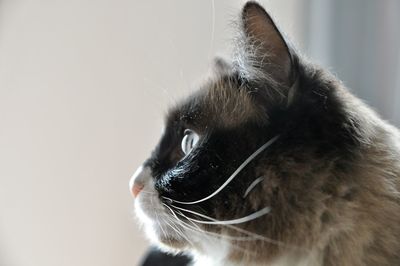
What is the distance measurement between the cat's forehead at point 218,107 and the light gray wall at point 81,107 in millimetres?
469

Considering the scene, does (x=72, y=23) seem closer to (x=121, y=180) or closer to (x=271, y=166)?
(x=121, y=180)

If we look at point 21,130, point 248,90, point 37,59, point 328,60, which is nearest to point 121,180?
point 21,130

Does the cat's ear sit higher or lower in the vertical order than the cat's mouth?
higher

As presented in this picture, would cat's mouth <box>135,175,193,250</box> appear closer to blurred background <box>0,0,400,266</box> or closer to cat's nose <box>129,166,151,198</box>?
cat's nose <box>129,166,151,198</box>

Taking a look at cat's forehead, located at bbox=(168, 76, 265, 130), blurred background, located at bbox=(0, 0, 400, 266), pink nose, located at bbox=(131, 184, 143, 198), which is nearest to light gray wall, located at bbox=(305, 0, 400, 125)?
blurred background, located at bbox=(0, 0, 400, 266)

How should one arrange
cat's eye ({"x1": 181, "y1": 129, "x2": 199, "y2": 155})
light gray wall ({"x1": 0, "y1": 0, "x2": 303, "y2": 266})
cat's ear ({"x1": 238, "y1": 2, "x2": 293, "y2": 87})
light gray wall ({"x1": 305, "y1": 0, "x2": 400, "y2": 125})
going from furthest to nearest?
light gray wall ({"x1": 305, "y1": 0, "x2": 400, "y2": 125}) → light gray wall ({"x1": 0, "y1": 0, "x2": 303, "y2": 266}) → cat's eye ({"x1": 181, "y1": 129, "x2": 199, "y2": 155}) → cat's ear ({"x1": 238, "y1": 2, "x2": 293, "y2": 87})

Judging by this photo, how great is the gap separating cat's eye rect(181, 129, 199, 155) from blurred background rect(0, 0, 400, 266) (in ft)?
1.70

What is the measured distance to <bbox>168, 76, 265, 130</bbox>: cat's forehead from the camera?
0.86 metres

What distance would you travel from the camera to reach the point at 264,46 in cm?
81

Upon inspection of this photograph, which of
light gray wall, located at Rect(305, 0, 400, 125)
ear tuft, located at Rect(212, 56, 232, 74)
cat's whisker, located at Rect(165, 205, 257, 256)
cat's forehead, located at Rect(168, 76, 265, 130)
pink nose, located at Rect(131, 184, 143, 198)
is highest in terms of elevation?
ear tuft, located at Rect(212, 56, 232, 74)

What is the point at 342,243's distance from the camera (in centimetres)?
81

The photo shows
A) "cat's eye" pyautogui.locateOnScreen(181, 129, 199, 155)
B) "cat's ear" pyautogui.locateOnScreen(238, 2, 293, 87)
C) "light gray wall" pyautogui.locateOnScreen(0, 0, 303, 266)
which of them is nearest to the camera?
"cat's ear" pyautogui.locateOnScreen(238, 2, 293, 87)

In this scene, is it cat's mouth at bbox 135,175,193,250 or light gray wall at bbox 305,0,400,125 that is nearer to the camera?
cat's mouth at bbox 135,175,193,250

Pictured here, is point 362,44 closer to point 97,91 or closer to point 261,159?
point 97,91
